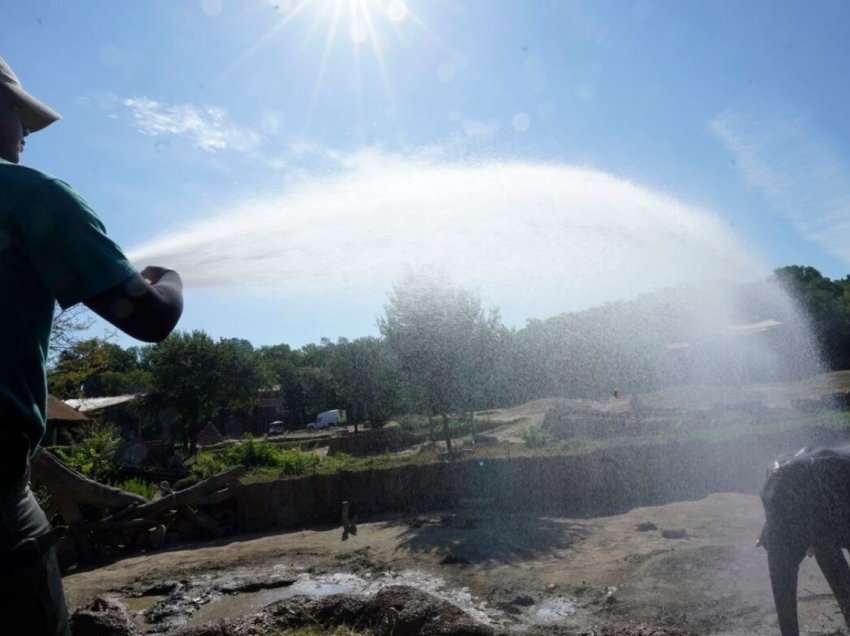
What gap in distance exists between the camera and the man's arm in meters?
1.49

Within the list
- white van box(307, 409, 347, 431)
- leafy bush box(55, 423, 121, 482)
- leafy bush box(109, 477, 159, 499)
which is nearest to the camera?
leafy bush box(55, 423, 121, 482)

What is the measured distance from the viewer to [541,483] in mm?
14414

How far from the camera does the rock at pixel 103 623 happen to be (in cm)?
559

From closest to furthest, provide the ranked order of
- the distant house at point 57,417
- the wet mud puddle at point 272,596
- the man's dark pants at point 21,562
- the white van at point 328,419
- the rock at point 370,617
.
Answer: the man's dark pants at point 21,562, the rock at point 370,617, the wet mud puddle at point 272,596, the distant house at point 57,417, the white van at point 328,419

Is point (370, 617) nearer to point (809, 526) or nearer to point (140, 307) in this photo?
point (809, 526)

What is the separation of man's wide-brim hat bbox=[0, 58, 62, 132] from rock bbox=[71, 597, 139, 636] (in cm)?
514

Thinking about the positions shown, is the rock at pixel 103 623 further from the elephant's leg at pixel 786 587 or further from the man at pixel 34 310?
the elephant's leg at pixel 786 587

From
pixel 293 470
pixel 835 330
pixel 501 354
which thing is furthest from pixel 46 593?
pixel 835 330

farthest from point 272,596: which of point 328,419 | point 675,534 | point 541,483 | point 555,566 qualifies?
point 328,419

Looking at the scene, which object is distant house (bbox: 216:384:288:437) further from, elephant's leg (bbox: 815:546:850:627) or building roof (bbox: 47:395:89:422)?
elephant's leg (bbox: 815:546:850:627)

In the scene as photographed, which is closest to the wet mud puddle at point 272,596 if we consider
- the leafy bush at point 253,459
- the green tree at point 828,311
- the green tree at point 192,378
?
the leafy bush at point 253,459

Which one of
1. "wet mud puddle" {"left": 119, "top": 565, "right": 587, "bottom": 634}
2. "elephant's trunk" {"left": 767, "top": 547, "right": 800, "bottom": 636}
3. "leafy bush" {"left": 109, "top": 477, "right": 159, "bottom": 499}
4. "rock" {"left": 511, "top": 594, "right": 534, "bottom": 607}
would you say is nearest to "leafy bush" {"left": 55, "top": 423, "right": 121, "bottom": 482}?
"leafy bush" {"left": 109, "top": 477, "right": 159, "bottom": 499}

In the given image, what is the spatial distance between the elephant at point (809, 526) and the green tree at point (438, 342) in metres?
15.8

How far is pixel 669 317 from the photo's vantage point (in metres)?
35.5
